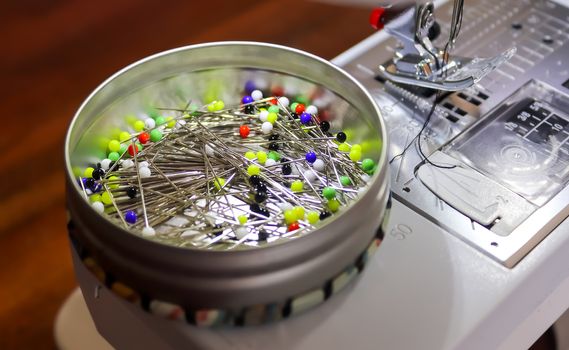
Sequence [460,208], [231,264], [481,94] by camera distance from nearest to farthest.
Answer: [231,264] → [460,208] → [481,94]

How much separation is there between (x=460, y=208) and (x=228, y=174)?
233mm

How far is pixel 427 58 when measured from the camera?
805mm

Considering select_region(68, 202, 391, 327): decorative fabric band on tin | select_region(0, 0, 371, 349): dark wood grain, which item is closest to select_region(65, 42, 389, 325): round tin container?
select_region(68, 202, 391, 327): decorative fabric band on tin

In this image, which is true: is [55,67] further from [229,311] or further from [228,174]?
[229,311]

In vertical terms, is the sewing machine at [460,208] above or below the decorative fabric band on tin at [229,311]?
below

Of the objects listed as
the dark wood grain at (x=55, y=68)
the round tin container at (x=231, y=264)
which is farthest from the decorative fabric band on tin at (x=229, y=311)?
the dark wood grain at (x=55, y=68)

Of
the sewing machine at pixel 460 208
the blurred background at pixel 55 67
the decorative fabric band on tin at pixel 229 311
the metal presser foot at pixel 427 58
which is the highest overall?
the metal presser foot at pixel 427 58

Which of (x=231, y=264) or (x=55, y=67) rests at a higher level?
(x=231, y=264)

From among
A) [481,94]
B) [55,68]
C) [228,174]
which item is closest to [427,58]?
[481,94]

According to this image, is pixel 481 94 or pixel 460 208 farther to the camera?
pixel 481 94

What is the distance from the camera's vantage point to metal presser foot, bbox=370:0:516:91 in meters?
0.78

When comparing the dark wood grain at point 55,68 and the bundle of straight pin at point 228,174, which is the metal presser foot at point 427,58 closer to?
the bundle of straight pin at point 228,174

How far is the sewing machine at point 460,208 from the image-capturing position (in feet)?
2.05

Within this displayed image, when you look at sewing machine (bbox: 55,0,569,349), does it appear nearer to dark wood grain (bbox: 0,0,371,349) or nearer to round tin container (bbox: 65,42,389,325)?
round tin container (bbox: 65,42,389,325)
